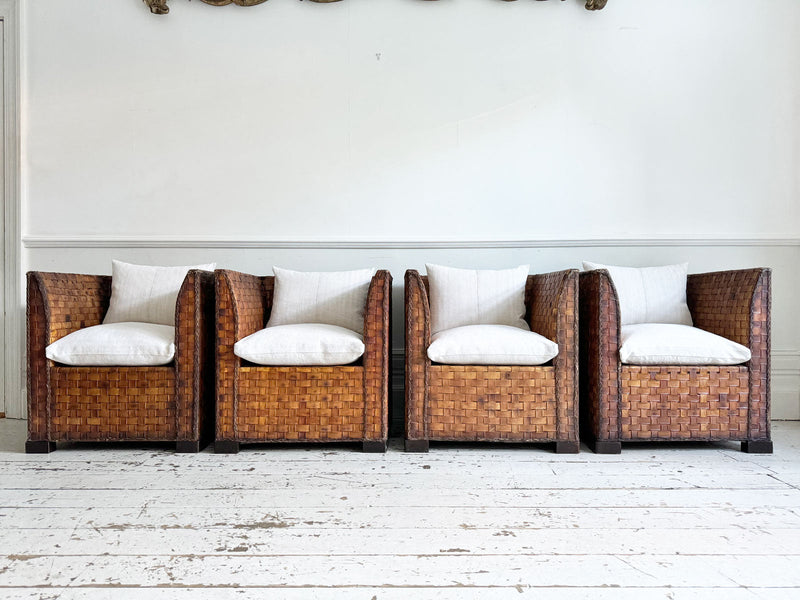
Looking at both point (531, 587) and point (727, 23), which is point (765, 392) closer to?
point (531, 587)

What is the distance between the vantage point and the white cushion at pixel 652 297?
241cm

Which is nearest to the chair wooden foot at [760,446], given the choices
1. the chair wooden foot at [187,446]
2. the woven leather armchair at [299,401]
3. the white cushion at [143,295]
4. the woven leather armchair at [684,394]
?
the woven leather armchair at [684,394]

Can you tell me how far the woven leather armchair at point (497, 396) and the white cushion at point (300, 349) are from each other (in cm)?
25

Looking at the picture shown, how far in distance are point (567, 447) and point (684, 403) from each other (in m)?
0.49

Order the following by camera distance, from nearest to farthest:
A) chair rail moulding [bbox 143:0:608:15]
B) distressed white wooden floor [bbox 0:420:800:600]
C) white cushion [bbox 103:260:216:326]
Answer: distressed white wooden floor [bbox 0:420:800:600] < white cushion [bbox 103:260:216:326] < chair rail moulding [bbox 143:0:608:15]

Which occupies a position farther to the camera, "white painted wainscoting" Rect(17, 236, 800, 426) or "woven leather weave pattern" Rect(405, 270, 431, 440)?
"white painted wainscoting" Rect(17, 236, 800, 426)

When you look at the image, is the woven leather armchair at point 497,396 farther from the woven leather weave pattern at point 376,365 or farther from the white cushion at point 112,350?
the white cushion at point 112,350

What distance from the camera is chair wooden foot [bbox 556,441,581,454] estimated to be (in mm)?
2084

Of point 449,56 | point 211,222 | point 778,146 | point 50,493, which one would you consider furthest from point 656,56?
point 50,493

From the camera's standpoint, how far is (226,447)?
209 cm

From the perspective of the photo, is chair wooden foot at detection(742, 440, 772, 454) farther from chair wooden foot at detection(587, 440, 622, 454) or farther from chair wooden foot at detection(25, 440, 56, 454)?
chair wooden foot at detection(25, 440, 56, 454)

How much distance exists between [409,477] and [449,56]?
2171 mm

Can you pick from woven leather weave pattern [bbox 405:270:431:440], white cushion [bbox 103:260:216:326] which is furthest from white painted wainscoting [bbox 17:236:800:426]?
woven leather weave pattern [bbox 405:270:431:440]

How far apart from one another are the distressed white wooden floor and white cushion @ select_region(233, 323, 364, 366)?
1.21ft
